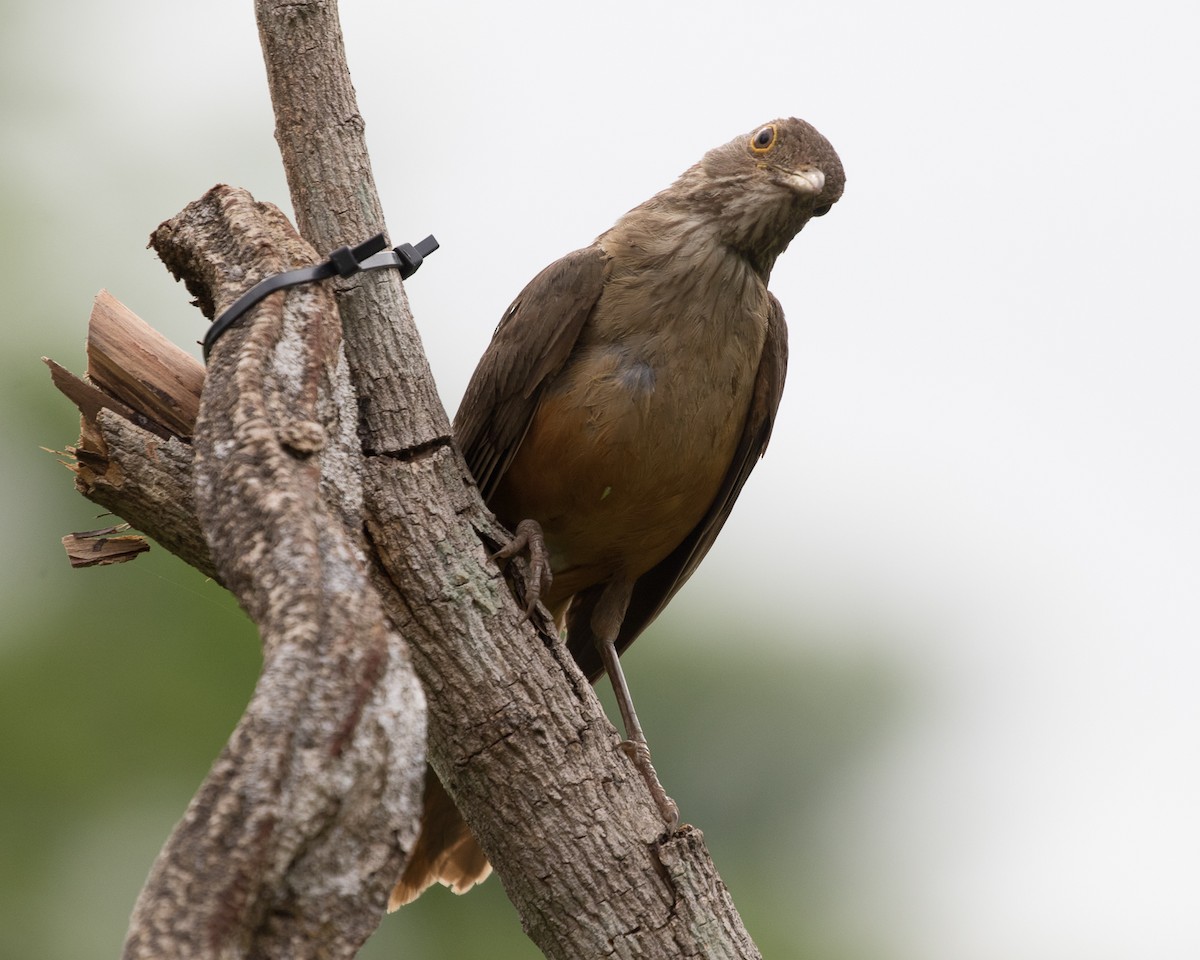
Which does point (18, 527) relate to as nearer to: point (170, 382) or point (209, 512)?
point (170, 382)

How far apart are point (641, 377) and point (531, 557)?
26.8 inches

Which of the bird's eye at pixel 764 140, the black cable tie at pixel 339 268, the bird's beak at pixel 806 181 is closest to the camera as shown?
the black cable tie at pixel 339 268

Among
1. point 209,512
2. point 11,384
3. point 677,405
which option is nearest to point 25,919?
point 11,384

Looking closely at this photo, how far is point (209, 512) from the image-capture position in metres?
2.31

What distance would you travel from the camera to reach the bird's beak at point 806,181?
12.5 ft

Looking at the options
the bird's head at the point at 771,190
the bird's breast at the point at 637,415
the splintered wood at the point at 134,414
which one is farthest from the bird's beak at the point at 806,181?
the splintered wood at the point at 134,414

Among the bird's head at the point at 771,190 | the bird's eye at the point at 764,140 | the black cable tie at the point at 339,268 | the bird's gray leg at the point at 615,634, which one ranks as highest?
the black cable tie at the point at 339,268

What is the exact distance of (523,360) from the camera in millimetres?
3707

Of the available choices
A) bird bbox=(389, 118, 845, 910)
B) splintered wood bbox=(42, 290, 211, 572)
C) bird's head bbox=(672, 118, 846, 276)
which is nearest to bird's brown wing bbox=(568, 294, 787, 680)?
bird bbox=(389, 118, 845, 910)

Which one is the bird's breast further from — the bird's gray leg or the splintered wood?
the splintered wood

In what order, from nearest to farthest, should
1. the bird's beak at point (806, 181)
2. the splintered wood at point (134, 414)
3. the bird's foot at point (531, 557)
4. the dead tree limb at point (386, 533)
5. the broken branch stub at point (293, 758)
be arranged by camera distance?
the broken branch stub at point (293, 758) → the dead tree limb at point (386, 533) → the splintered wood at point (134, 414) → the bird's foot at point (531, 557) → the bird's beak at point (806, 181)

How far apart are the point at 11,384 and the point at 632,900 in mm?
6018

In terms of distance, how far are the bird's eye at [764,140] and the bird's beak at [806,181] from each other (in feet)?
0.42

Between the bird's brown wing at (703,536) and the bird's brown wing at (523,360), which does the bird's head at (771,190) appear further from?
the bird's brown wing at (523,360)
